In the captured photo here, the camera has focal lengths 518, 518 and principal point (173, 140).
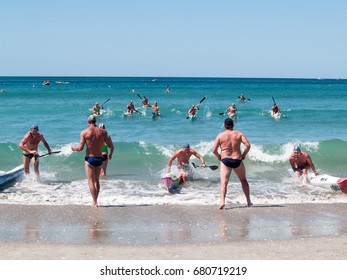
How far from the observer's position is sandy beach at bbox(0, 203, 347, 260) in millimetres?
6570

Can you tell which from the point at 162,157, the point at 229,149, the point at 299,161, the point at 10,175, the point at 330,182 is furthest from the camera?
the point at 162,157

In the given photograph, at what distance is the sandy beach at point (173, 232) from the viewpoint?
21.6 ft

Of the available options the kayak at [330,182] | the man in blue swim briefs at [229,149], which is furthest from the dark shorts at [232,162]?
the kayak at [330,182]

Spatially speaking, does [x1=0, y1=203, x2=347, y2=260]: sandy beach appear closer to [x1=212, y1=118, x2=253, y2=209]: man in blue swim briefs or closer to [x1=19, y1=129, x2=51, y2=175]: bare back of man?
[x1=212, y1=118, x2=253, y2=209]: man in blue swim briefs

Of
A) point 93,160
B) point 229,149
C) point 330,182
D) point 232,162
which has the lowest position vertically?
point 330,182

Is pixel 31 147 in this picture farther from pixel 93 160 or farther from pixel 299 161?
pixel 299 161

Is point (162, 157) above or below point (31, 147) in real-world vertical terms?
below

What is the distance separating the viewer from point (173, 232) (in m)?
7.89

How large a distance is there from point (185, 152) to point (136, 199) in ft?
8.41

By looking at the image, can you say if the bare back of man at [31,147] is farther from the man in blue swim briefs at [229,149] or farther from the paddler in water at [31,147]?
the man in blue swim briefs at [229,149]

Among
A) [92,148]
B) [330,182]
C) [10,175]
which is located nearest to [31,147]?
[10,175]

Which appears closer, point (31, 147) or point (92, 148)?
point (92, 148)

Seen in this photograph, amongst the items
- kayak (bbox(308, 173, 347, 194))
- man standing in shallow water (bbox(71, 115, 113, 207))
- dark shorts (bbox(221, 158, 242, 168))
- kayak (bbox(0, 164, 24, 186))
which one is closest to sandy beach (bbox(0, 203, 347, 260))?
man standing in shallow water (bbox(71, 115, 113, 207))
